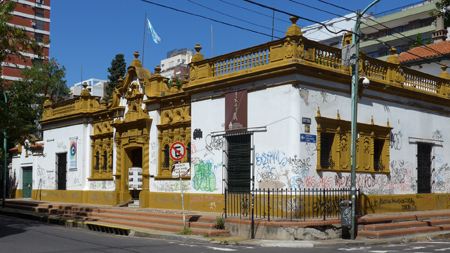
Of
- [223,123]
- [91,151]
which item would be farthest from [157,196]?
[91,151]

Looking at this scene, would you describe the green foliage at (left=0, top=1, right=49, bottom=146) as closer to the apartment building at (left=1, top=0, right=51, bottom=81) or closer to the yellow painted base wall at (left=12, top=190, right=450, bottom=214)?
the yellow painted base wall at (left=12, top=190, right=450, bottom=214)

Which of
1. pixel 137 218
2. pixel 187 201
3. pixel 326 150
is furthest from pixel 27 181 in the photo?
pixel 326 150

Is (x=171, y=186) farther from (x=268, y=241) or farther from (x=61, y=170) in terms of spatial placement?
(x=61, y=170)

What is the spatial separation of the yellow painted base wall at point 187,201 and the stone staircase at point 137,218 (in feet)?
3.29

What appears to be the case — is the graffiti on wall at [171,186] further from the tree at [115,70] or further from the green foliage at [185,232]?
the tree at [115,70]

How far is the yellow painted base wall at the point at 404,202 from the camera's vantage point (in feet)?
60.8

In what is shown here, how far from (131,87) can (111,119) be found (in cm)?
286

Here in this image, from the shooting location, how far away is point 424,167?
21.5 meters

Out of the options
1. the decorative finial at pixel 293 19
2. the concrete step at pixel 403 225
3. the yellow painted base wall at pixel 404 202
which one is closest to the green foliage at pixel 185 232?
the concrete step at pixel 403 225

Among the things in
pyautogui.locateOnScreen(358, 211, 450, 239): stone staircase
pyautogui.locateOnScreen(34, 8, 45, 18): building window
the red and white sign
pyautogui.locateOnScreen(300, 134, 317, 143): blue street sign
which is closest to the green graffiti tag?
the red and white sign

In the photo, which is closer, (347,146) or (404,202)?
(347,146)

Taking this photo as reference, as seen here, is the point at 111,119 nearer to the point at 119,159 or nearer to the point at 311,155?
the point at 119,159

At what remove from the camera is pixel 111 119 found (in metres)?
25.5

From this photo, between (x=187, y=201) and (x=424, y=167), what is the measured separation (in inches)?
415
